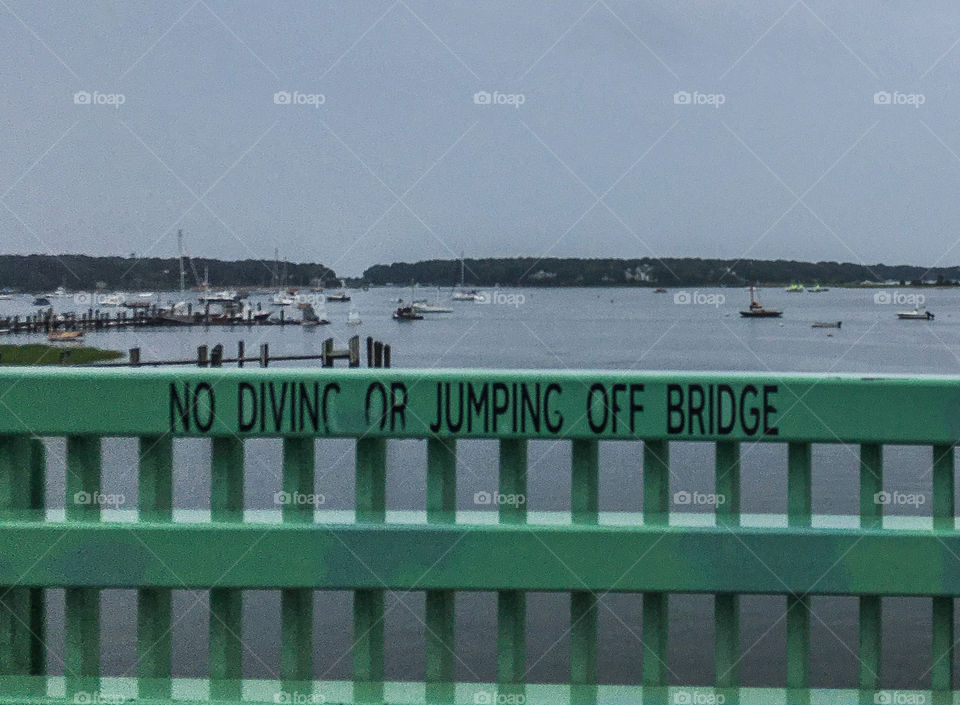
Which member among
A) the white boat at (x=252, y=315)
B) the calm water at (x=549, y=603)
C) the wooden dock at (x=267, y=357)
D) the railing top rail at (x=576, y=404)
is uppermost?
the white boat at (x=252, y=315)

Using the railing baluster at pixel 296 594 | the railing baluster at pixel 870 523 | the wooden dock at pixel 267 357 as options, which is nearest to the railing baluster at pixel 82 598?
the railing baluster at pixel 296 594

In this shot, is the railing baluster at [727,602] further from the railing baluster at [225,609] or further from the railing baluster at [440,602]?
the railing baluster at [225,609]

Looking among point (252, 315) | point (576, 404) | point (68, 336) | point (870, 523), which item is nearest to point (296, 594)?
point (576, 404)

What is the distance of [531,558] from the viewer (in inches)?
106

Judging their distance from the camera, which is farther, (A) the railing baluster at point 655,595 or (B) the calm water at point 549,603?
(B) the calm water at point 549,603

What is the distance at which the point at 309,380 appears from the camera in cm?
271

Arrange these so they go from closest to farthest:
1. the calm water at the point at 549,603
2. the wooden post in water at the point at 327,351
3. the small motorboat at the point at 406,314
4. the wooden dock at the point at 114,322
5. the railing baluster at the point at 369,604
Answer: the railing baluster at the point at 369,604, the calm water at the point at 549,603, the wooden post in water at the point at 327,351, the wooden dock at the point at 114,322, the small motorboat at the point at 406,314

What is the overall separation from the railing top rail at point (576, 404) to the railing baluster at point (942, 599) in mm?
85

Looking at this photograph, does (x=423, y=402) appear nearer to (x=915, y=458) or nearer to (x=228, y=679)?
(x=228, y=679)

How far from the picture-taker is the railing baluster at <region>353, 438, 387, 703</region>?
2775 millimetres

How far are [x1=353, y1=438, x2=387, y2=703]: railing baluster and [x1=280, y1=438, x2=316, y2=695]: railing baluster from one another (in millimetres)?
125

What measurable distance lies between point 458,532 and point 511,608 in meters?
0.26

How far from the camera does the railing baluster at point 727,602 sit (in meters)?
2.75

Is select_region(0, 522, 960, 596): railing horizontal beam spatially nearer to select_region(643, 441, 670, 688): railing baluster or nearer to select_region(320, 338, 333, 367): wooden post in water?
select_region(643, 441, 670, 688): railing baluster
